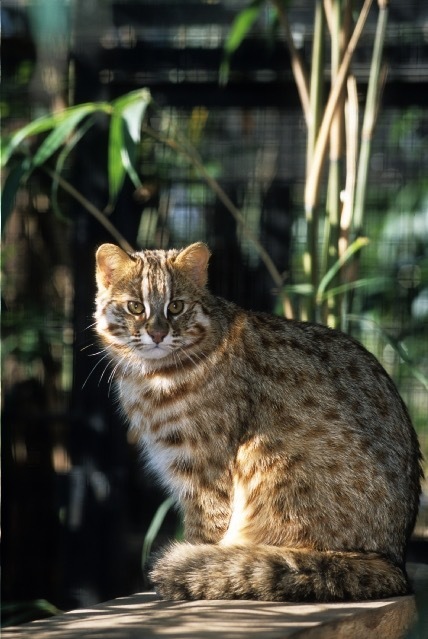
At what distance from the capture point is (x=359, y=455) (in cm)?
232

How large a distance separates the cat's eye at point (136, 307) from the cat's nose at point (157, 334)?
0.07 m

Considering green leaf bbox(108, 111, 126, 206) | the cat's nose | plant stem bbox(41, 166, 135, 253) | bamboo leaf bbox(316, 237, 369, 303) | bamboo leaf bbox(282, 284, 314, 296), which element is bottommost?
the cat's nose

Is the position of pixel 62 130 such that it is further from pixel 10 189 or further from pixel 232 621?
pixel 232 621

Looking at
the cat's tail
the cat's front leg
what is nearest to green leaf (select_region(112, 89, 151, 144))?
the cat's front leg

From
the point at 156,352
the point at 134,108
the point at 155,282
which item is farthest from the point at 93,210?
the point at 156,352

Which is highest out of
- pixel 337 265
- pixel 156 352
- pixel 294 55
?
pixel 294 55

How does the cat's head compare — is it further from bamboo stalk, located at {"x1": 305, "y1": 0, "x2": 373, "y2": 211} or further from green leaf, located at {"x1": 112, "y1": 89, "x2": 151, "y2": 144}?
bamboo stalk, located at {"x1": 305, "y1": 0, "x2": 373, "y2": 211}

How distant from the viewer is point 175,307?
8.19 ft

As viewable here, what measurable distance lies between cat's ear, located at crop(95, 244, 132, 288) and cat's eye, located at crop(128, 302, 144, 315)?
0.37ft

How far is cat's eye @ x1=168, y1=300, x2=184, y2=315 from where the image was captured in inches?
97.8

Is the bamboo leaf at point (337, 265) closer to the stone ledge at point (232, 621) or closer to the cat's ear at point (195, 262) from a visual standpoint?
the cat's ear at point (195, 262)

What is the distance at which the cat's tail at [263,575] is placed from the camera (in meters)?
2.13

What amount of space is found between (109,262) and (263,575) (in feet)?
2.86

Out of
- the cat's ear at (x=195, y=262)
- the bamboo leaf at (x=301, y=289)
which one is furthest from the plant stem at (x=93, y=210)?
the cat's ear at (x=195, y=262)
